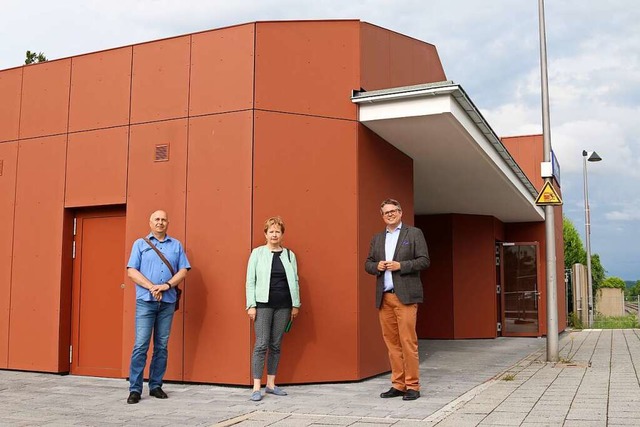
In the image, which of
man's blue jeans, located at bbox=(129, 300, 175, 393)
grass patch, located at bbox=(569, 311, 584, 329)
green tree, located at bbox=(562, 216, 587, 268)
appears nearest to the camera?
man's blue jeans, located at bbox=(129, 300, 175, 393)

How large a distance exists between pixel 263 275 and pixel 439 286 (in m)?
8.22

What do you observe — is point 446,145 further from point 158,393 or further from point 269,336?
point 158,393

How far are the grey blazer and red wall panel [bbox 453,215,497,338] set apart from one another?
7.89m

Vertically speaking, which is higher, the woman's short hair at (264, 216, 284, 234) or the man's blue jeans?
the woman's short hair at (264, 216, 284, 234)

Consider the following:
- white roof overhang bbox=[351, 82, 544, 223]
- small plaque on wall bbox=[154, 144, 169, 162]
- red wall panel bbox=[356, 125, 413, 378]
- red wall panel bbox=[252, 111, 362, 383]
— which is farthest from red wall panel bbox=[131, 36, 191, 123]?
red wall panel bbox=[356, 125, 413, 378]

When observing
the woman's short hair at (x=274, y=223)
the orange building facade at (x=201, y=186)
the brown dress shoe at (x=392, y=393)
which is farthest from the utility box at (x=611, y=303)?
the woman's short hair at (x=274, y=223)

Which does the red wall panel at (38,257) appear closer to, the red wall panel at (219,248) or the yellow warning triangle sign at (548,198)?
the red wall panel at (219,248)

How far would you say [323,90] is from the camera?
23.8ft

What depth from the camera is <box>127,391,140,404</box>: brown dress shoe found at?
585cm

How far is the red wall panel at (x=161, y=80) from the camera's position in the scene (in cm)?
730

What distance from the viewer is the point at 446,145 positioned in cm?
818

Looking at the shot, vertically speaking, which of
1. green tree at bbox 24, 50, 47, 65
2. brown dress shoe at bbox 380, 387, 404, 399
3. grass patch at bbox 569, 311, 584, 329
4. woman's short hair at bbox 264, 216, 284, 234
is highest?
green tree at bbox 24, 50, 47, 65

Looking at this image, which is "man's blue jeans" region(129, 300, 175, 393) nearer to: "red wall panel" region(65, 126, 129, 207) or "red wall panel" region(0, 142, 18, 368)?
"red wall panel" region(65, 126, 129, 207)

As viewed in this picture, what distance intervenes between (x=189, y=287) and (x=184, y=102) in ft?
6.74
